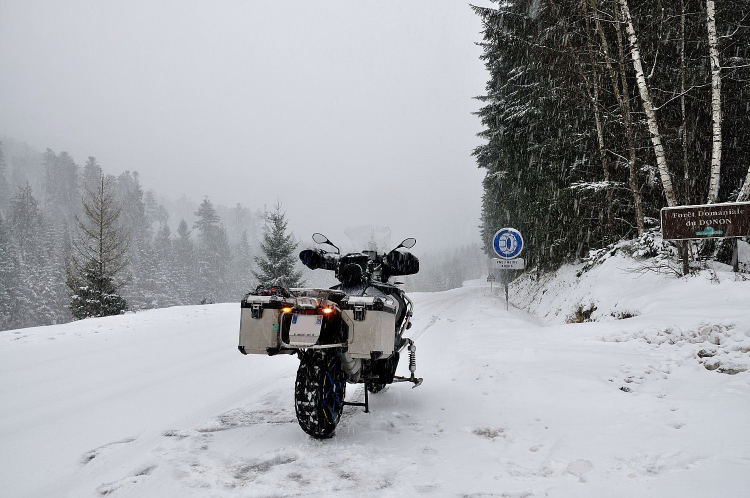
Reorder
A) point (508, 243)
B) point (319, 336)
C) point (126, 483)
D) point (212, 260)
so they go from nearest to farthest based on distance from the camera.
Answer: point (126, 483)
point (319, 336)
point (508, 243)
point (212, 260)

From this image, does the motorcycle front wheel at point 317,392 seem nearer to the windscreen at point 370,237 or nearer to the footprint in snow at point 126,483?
the footprint in snow at point 126,483

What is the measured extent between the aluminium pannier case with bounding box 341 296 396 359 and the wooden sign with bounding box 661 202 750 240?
689 cm

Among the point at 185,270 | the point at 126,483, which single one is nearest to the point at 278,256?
the point at 126,483

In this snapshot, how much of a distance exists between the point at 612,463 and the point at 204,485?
2.94 m

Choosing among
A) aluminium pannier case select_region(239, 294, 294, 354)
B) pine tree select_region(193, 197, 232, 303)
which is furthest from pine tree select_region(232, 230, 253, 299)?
Result: aluminium pannier case select_region(239, 294, 294, 354)

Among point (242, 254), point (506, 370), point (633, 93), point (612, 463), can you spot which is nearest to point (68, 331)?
point (506, 370)

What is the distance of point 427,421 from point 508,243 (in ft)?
34.3

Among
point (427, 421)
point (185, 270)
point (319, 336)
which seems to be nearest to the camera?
point (319, 336)

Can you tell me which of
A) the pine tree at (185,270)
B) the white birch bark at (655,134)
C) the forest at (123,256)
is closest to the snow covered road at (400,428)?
the white birch bark at (655,134)

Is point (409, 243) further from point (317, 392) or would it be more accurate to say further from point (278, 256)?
point (278, 256)

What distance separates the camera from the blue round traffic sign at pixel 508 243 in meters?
13.7

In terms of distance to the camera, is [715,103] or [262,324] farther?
[715,103]

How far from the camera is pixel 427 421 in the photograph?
170 inches

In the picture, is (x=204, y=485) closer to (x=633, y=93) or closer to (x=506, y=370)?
(x=506, y=370)
